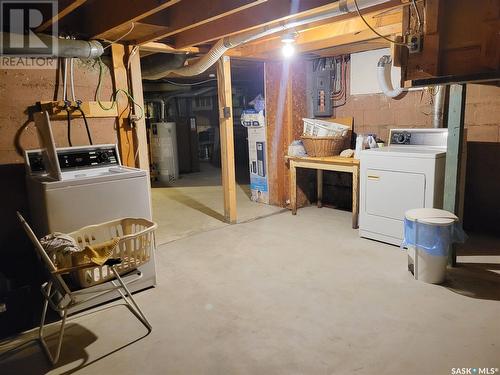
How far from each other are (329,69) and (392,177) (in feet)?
6.46

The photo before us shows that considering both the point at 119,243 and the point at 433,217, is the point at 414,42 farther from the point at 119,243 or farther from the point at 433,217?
the point at 119,243

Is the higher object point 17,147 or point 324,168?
point 17,147

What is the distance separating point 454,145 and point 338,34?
1366 millimetres

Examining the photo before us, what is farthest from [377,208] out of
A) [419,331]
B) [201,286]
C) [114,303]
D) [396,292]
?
[114,303]

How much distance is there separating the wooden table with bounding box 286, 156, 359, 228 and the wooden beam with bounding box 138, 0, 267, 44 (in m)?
2.04

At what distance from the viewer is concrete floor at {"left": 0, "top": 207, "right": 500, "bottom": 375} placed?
1.90 metres

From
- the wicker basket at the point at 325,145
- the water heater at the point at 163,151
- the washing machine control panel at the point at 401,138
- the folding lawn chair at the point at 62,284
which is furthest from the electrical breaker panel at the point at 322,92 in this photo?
the water heater at the point at 163,151

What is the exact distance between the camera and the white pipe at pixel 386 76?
3.86m

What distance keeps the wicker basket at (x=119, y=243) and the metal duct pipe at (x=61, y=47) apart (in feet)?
4.48

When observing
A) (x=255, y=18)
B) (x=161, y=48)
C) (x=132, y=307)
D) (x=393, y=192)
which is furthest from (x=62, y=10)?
(x=393, y=192)

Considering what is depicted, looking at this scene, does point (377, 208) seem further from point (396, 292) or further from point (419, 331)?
point (419, 331)

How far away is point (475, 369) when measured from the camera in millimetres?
1792

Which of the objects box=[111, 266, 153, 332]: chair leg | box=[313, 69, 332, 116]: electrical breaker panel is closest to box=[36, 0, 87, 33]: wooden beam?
box=[111, 266, 153, 332]: chair leg

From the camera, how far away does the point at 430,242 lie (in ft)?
8.71
